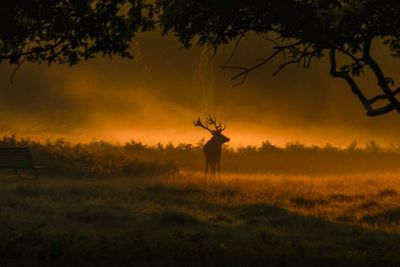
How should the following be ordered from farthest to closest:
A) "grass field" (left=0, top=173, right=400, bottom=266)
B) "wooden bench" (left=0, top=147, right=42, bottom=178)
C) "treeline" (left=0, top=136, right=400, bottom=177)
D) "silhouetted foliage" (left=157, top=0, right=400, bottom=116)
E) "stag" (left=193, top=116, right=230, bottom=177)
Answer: "stag" (left=193, top=116, right=230, bottom=177), "treeline" (left=0, top=136, right=400, bottom=177), "wooden bench" (left=0, top=147, right=42, bottom=178), "silhouetted foliage" (left=157, top=0, right=400, bottom=116), "grass field" (left=0, top=173, right=400, bottom=266)

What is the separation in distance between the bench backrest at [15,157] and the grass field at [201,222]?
585mm

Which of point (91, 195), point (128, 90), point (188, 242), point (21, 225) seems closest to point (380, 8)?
point (188, 242)

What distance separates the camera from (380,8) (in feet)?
48.0

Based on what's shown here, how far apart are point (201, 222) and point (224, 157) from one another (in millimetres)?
29107

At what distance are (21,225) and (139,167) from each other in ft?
59.7

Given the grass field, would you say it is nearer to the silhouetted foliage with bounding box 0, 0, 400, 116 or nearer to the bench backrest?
the bench backrest

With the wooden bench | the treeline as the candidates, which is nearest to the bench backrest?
the wooden bench

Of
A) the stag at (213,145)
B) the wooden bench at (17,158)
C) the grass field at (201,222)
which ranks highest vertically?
the stag at (213,145)

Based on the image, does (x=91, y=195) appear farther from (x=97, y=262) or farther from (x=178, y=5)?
(x=97, y=262)

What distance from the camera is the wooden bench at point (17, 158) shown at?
31.8m

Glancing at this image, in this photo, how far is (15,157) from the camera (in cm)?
3228

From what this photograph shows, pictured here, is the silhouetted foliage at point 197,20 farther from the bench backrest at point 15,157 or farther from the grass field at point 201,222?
the bench backrest at point 15,157

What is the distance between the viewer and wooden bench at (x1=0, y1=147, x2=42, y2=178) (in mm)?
31844

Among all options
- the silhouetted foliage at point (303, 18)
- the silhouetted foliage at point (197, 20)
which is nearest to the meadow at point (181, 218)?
the silhouetted foliage at point (197, 20)
